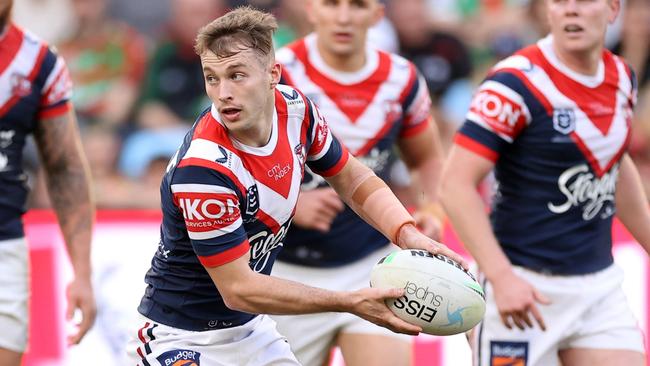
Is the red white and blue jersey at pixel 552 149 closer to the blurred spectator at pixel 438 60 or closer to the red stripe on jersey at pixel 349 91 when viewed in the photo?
the red stripe on jersey at pixel 349 91

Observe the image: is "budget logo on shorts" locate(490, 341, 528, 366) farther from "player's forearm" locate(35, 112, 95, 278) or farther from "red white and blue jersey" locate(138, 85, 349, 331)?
"player's forearm" locate(35, 112, 95, 278)

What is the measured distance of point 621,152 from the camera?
5.97 m

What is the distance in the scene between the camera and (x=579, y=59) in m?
5.93

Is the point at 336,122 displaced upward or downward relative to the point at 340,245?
upward

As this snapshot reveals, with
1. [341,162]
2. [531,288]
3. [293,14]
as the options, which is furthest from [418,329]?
[293,14]

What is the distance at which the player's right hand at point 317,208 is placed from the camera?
233 inches

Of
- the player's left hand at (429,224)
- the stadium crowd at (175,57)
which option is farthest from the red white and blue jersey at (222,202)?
the stadium crowd at (175,57)

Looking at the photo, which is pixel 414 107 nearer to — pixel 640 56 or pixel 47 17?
pixel 640 56

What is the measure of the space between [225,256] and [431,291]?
79 cm

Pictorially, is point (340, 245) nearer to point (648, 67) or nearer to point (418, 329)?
point (418, 329)

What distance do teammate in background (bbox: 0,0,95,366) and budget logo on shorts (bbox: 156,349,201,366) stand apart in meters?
1.15

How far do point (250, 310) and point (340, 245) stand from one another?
72.0 inches

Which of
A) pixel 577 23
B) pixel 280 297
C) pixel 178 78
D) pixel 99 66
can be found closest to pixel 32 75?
pixel 280 297

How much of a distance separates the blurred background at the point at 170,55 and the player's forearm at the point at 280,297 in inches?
221
